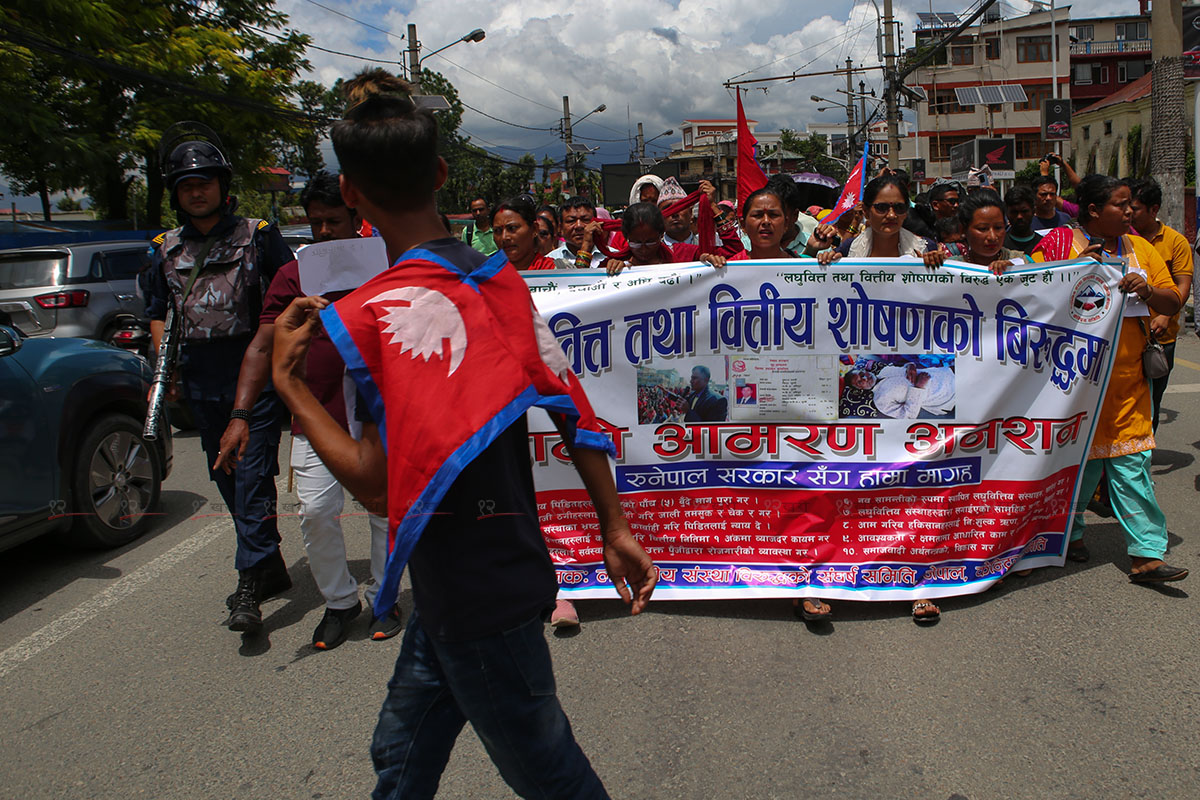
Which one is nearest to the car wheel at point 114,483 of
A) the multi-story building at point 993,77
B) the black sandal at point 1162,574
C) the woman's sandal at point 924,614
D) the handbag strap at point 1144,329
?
the woman's sandal at point 924,614

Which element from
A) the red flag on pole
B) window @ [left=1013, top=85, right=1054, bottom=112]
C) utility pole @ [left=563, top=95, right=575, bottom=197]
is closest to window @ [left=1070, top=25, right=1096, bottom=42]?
window @ [left=1013, top=85, right=1054, bottom=112]

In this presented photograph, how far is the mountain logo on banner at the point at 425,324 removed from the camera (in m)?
1.54

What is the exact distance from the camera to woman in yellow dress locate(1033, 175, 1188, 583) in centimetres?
398

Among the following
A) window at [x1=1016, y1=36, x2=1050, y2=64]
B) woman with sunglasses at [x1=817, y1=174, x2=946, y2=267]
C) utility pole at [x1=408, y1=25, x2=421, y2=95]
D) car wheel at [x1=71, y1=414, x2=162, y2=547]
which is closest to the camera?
woman with sunglasses at [x1=817, y1=174, x2=946, y2=267]

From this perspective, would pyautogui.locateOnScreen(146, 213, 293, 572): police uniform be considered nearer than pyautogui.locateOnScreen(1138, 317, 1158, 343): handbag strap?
Yes

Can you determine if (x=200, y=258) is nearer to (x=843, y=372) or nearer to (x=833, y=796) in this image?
(x=843, y=372)

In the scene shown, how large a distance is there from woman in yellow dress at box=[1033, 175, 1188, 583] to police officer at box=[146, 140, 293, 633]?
3775 millimetres

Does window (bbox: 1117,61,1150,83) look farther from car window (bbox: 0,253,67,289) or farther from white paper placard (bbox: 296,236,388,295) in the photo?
white paper placard (bbox: 296,236,388,295)

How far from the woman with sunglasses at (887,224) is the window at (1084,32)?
8519cm

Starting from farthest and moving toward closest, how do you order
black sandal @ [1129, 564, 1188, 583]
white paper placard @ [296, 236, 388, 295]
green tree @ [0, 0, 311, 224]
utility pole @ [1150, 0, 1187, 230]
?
1. green tree @ [0, 0, 311, 224]
2. utility pole @ [1150, 0, 1187, 230]
3. black sandal @ [1129, 564, 1188, 583]
4. white paper placard @ [296, 236, 388, 295]

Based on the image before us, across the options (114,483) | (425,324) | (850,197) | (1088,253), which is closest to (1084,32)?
(850,197)

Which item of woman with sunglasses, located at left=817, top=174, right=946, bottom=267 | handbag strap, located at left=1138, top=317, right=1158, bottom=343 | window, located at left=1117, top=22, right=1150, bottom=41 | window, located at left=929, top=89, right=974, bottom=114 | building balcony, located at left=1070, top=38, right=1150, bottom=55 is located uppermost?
window, located at left=1117, top=22, right=1150, bottom=41

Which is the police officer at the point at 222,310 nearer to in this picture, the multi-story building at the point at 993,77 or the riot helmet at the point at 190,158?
the riot helmet at the point at 190,158

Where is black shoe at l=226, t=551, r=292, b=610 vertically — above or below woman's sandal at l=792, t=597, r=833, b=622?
above
